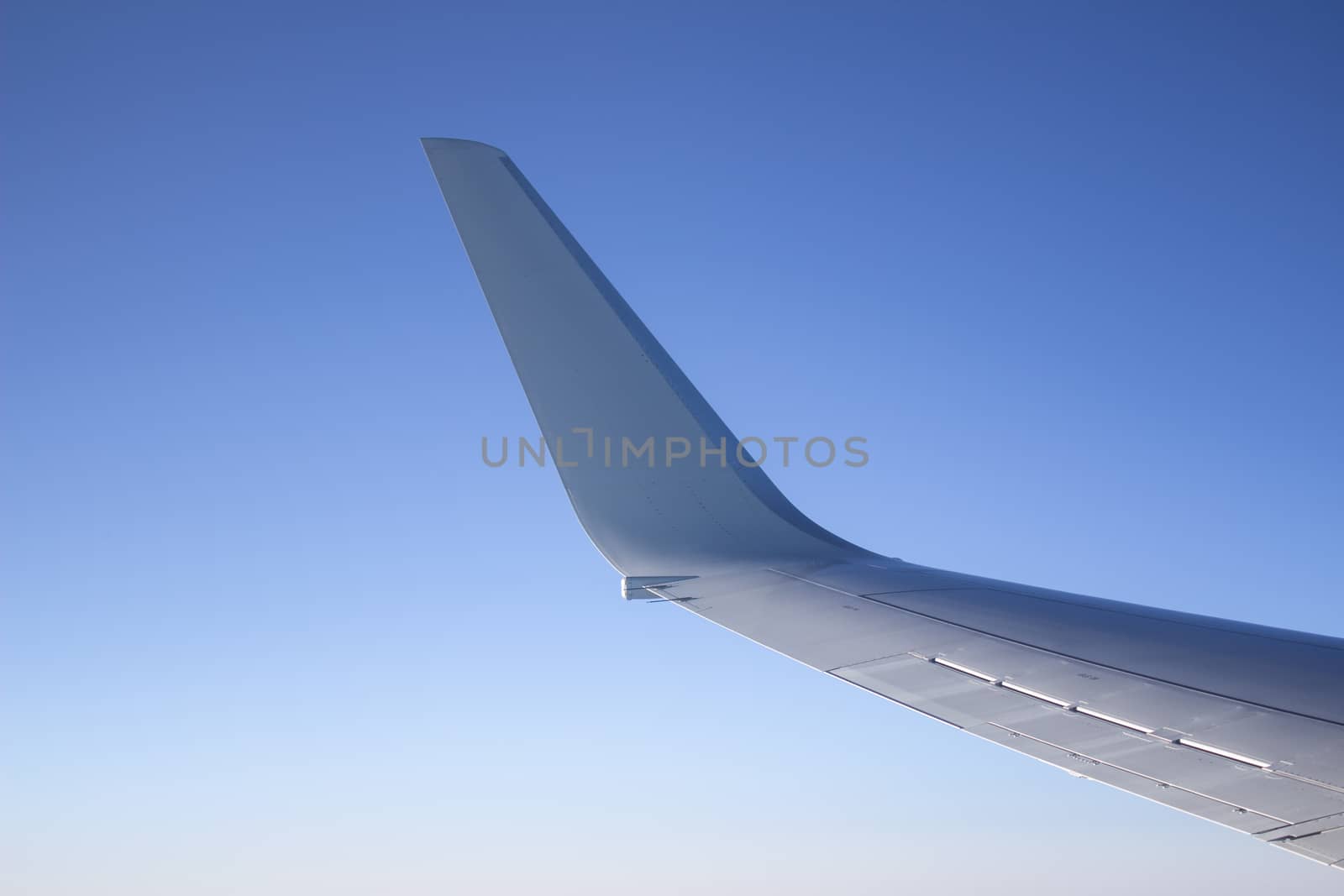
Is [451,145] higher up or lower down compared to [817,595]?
higher up

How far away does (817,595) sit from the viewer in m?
4.00

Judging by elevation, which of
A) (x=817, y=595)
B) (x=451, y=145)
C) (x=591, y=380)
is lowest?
(x=817, y=595)

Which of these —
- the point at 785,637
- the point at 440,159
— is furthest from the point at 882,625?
the point at 440,159

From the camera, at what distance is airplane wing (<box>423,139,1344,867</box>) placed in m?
2.66

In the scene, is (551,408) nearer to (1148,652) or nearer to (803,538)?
(803,538)

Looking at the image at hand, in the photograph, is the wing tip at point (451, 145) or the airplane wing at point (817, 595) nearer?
the airplane wing at point (817, 595)

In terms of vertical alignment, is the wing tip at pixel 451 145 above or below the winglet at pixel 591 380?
above

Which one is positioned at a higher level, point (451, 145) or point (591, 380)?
point (451, 145)

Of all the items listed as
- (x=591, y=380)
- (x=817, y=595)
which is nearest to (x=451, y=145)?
(x=591, y=380)

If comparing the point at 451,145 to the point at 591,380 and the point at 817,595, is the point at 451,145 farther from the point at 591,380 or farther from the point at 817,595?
the point at 817,595

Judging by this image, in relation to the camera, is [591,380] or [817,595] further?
[817,595]

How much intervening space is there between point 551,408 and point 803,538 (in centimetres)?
152

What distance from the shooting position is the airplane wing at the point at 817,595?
2658mm

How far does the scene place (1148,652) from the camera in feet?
Result: 10.5
